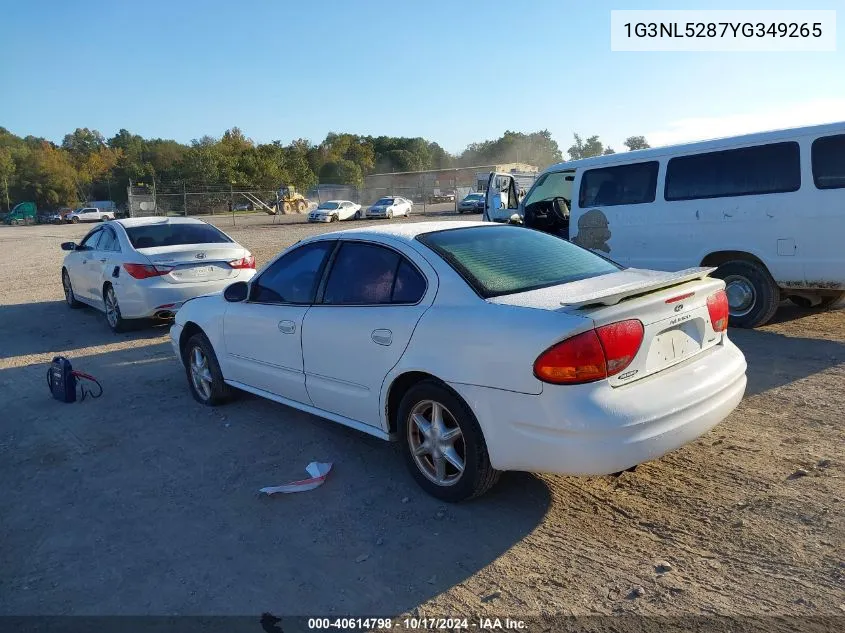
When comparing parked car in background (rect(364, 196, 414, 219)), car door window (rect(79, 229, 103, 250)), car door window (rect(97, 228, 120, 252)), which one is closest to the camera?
car door window (rect(97, 228, 120, 252))

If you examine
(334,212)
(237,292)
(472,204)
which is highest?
(472,204)

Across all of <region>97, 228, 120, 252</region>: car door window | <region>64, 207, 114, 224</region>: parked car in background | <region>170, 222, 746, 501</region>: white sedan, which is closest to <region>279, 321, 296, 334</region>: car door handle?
<region>170, 222, 746, 501</region>: white sedan

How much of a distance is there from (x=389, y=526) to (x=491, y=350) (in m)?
1.11

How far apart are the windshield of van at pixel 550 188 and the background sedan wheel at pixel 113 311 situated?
5.98 metres

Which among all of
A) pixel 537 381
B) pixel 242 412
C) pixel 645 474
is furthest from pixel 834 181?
pixel 242 412

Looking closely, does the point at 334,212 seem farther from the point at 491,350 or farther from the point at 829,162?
the point at 491,350

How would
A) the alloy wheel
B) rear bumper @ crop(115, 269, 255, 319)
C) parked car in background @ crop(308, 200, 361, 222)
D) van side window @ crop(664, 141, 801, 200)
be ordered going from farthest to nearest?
parked car in background @ crop(308, 200, 361, 222) → rear bumper @ crop(115, 269, 255, 319) → van side window @ crop(664, 141, 801, 200) → the alloy wheel

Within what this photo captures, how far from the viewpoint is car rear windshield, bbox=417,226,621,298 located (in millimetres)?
3699

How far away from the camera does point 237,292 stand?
16.8ft

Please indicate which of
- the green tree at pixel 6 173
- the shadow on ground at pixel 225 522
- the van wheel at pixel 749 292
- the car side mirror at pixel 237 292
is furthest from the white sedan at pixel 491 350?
the green tree at pixel 6 173

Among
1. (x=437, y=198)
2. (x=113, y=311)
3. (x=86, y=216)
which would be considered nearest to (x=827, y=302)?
(x=113, y=311)

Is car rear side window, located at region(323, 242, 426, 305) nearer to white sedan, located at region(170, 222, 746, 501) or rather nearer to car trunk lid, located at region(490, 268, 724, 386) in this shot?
white sedan, located at region(170, 222, 746, 501)

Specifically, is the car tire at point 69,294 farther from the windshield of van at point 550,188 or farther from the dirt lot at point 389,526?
the windshield of van at point 550,188

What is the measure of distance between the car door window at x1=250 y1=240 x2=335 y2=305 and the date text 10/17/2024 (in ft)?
7.37
